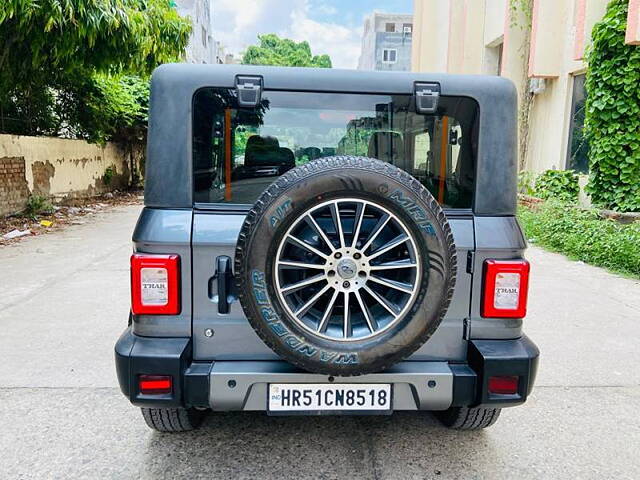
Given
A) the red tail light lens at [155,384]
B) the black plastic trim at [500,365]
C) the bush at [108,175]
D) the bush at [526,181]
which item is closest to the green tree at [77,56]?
the bush at [108,175]

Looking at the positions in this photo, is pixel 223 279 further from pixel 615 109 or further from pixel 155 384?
pixel 615 109

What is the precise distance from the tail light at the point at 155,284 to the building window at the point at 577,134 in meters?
9.92

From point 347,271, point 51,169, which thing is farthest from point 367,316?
point 51,169

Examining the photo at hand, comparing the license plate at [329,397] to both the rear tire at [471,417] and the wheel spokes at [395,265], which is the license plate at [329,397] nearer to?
the wheel spokes at [395,265]

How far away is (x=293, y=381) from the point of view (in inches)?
90.6

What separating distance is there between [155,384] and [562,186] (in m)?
9.70

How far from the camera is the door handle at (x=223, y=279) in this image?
7.63 ft

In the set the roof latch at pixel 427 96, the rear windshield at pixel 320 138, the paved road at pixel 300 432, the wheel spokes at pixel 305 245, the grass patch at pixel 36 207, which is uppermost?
the roof latch at pixel 427 96

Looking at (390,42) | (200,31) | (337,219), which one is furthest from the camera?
(390,42)

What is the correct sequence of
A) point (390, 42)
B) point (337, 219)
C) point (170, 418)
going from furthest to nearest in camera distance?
point (390, 42)
point (170, 418)
point (337, 219)

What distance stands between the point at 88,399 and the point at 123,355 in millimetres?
1189

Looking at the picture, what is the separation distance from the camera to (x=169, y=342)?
2.37 m

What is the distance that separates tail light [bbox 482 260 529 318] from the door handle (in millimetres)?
1112

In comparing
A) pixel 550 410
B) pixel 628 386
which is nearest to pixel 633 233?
pixel 628 386
